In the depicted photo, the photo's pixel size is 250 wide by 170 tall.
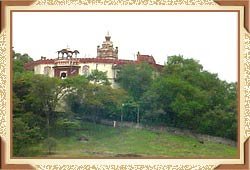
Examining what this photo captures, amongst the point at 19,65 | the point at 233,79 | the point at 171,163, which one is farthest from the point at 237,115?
the point at 19,65

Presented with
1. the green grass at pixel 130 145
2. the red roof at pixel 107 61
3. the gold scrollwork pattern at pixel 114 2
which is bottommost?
the green grass at pixel 130 145

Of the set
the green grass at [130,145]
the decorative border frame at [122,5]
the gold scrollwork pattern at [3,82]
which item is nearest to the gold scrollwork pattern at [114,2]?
the decorative border frame at [122,5]

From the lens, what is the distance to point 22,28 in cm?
490

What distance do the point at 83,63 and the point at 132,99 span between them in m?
0.42

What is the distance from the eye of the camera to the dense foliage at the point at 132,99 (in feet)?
16.2

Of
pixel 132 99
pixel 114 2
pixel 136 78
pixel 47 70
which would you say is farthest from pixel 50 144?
pixel 114 2

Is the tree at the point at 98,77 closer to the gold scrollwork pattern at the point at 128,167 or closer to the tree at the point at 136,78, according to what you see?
Result: the tree at the point at 136,78

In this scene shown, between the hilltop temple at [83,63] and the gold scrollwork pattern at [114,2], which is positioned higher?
the gold scrollwork pattern at [114,2]

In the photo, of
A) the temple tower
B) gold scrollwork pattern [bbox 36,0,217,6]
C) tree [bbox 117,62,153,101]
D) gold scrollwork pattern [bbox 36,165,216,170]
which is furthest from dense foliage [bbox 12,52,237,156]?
gold scrollwork pattern [bbox 36,0,217,6]

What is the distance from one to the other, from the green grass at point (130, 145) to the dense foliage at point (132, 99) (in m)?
0.08

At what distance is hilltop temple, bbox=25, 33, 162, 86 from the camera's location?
4.94 metres

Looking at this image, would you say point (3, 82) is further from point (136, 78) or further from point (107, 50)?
point (136, 78)

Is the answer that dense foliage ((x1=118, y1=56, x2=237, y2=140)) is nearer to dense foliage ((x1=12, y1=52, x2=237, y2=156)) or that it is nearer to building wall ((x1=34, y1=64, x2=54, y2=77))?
dense foliage ((x1=12, y1=52, x2=237, y2=156))

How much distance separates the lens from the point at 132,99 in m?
4.97
